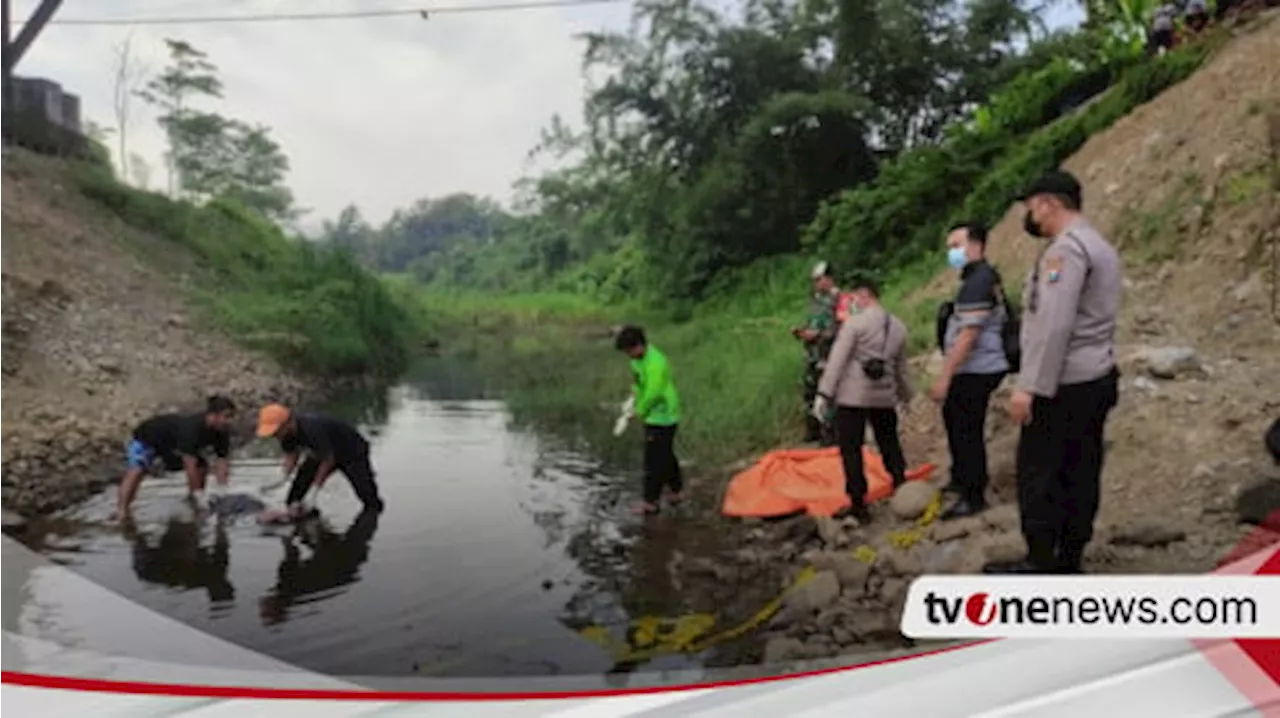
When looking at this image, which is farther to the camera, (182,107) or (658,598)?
(658,598)

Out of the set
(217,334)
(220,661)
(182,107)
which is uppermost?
(182,107)

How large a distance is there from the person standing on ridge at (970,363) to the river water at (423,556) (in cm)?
29

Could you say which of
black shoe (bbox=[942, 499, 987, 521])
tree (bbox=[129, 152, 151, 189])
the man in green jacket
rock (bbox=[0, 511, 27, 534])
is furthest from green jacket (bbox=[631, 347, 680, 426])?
rock (bbox=[0, 511, 27, 534])

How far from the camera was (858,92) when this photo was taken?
48.4 inches

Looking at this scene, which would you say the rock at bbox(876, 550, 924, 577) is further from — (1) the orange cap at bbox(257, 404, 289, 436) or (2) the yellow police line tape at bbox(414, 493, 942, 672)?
(1) the orange cap at bbox(257, 404, 289, 436)

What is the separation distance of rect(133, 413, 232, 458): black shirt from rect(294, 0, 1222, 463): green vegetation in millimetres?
236

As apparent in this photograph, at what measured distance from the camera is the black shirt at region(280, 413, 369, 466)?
1.14 meters

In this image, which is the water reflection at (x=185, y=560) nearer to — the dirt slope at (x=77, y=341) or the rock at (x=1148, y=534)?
the dirt slope at (x=77, y=341)

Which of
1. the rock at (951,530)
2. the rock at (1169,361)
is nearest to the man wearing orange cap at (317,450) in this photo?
the rock at (951,530)

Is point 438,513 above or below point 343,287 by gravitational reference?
below

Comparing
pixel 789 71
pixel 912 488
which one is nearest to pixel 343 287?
pixel 789 71

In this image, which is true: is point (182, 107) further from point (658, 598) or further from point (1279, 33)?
point (1279, 33)

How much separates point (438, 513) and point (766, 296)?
0.43 metres

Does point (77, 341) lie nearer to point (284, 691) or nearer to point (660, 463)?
point (284, 691)
